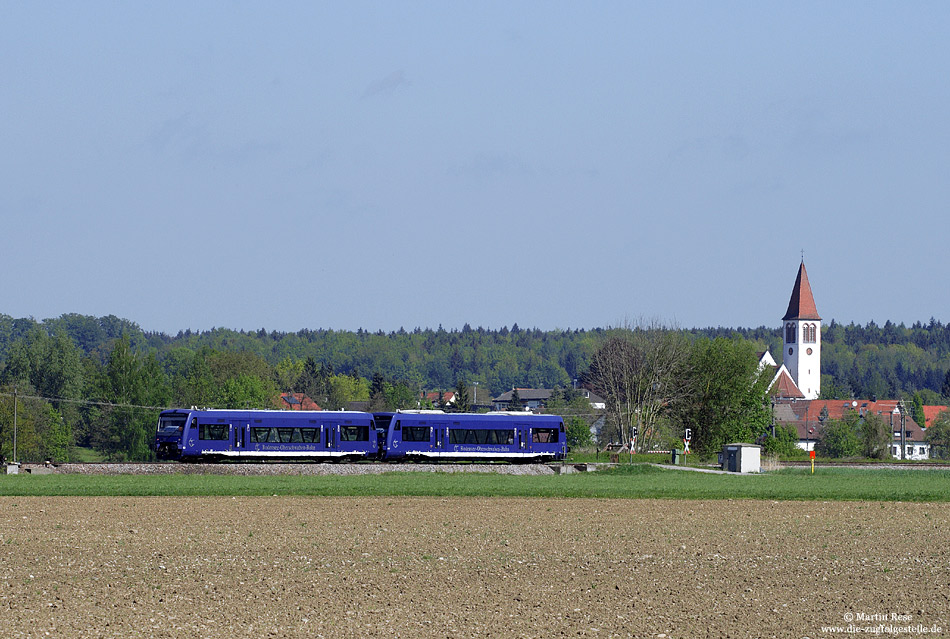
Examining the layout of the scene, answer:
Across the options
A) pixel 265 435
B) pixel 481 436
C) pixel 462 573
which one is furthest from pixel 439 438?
pixel 462 573

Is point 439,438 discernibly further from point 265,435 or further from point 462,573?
point 462,573

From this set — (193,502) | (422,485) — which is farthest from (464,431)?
(193,502)

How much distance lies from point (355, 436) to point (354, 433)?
0.16 meters

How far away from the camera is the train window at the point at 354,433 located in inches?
2507

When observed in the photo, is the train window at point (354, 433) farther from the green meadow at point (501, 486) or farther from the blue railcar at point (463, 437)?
the green meadow at point (501, 486)

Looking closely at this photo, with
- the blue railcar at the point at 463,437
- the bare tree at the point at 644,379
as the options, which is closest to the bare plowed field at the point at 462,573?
the blue railcar at the point at 463,437

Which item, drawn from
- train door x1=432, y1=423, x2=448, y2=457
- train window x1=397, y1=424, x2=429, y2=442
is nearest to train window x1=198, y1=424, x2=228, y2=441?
train window x1=397, y1=424, x2=429, y2=442

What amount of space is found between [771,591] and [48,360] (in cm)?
13646

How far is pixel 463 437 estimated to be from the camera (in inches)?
2544

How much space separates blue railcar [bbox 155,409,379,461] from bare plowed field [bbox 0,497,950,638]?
24626mm

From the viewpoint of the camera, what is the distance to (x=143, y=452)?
4953 inches

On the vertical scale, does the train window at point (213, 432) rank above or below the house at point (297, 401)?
below

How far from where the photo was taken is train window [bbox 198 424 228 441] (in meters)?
60.8

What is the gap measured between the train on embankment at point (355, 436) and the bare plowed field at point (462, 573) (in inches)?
980
